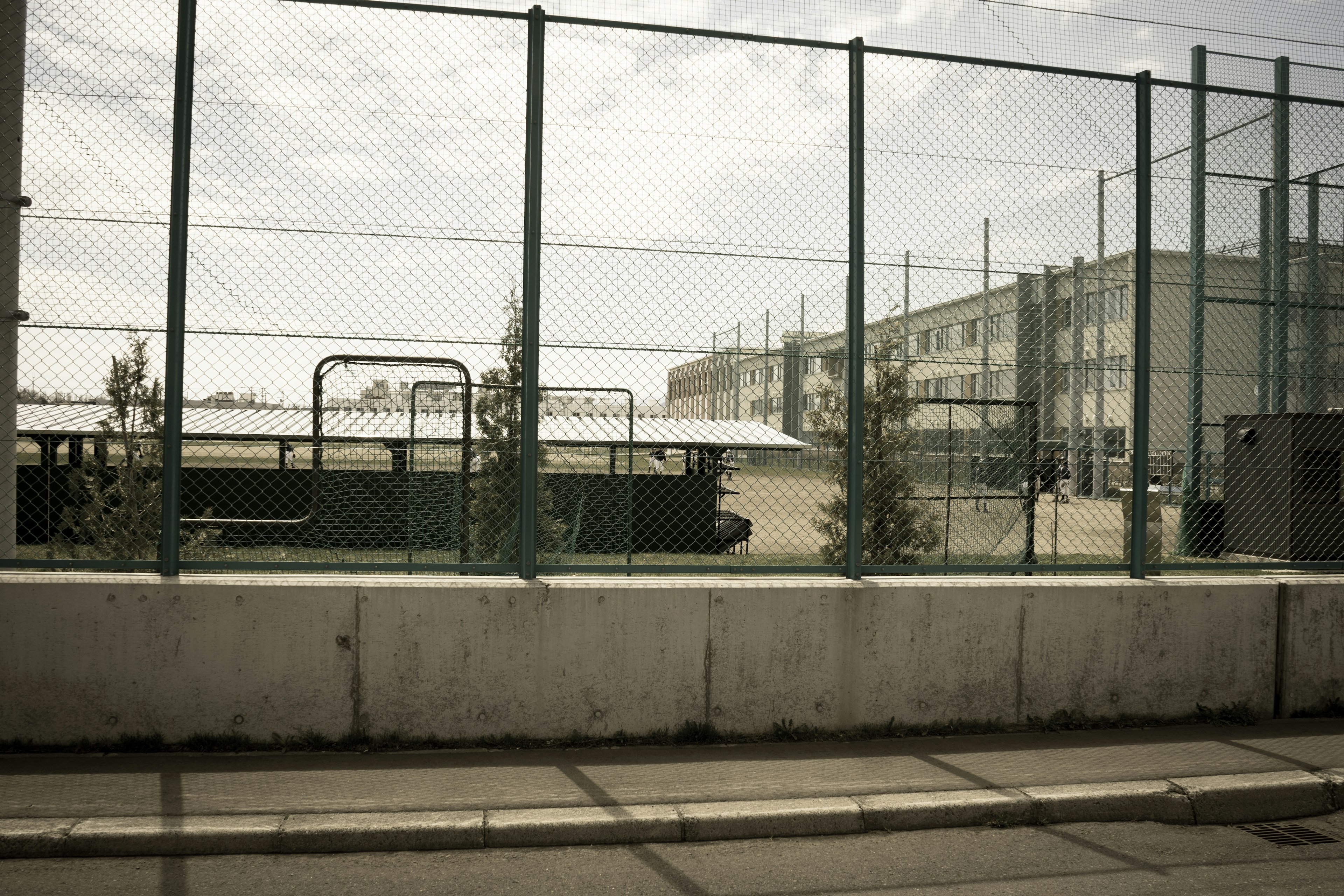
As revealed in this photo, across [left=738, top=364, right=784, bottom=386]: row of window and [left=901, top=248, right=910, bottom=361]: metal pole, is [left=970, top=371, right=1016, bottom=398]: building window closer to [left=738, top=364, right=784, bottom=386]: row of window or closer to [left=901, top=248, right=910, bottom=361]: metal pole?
[left=901, top=248, right=910, bottom=361]: metal pole

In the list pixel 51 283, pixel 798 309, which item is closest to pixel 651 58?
pixel 798 309

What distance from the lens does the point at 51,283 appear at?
5148 millimetres

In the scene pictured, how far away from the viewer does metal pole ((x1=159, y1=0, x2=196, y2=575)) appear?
513 centimetres

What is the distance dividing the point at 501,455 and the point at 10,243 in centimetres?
295

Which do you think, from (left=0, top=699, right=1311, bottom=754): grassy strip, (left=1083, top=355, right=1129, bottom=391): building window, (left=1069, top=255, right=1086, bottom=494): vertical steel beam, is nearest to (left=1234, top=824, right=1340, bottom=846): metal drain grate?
(left=0, top=699, right=1311, bottom=754): grassy strip

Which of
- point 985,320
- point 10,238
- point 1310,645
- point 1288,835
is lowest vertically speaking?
point 1288,835

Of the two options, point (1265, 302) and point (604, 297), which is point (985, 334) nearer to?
point (604, 297)

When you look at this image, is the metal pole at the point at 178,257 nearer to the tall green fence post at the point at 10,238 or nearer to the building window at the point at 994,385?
the tall green fence post at the point at 10,238

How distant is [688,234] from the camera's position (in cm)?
563

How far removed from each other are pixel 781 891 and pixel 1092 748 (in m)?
2.55

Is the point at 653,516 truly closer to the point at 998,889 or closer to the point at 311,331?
the point at 311,331

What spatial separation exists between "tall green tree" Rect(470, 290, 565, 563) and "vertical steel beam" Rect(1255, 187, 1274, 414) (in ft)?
17.7

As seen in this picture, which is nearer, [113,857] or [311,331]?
[113,857]

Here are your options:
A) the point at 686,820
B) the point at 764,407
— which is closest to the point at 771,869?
the point at 686,820
